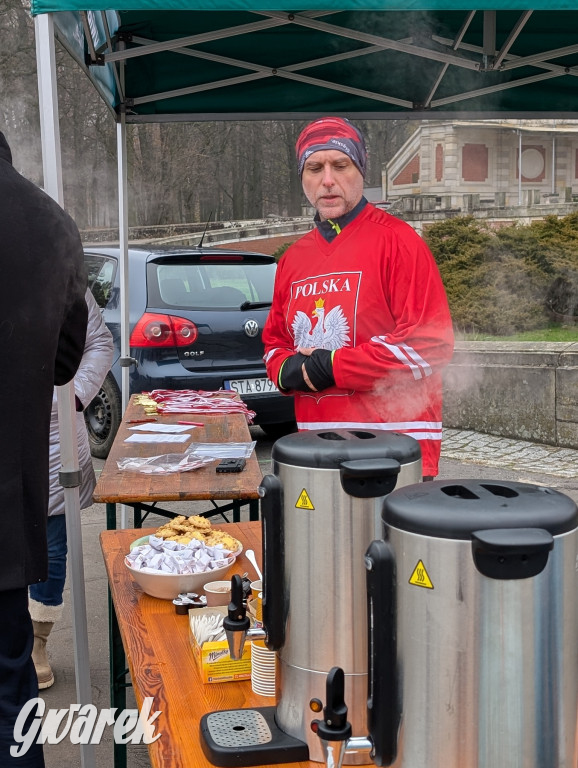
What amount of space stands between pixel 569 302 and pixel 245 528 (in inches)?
530

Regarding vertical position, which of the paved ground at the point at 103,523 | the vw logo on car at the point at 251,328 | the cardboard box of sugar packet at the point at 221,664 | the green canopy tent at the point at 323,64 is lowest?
the paved ground at the point at 103,523

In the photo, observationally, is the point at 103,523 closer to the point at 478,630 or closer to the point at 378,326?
the point at 378,326

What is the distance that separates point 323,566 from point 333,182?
58.8 inches

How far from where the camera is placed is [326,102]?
15.0 ft

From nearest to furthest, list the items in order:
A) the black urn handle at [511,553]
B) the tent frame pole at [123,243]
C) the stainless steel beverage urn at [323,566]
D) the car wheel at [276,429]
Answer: the black urn handle at [511,553]
the stainless steel beverage urn at [323,566]
the tent frame pole at [123,243]
the car wheel at [276,429]

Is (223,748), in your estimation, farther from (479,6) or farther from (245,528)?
(479,6)

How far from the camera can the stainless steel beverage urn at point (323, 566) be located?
49.7 inches

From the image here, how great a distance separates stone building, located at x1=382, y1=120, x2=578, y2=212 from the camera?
41.5 m

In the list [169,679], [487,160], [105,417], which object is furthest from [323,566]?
[487,160]

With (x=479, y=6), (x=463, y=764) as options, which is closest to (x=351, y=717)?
(x=463, y=764)

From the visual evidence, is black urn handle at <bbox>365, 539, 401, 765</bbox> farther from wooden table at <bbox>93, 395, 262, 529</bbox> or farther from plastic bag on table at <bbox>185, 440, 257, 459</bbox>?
plastic bag on table at <bbox>185, 440, 257, 459</bbox>

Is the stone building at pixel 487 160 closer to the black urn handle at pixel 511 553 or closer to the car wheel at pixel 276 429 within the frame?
the car wheel at pixel 276 429

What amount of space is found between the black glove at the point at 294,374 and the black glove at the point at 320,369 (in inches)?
1.2

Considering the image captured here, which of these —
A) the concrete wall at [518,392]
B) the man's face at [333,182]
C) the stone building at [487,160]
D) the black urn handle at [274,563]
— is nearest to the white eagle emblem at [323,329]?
the man's face at [333,182]
